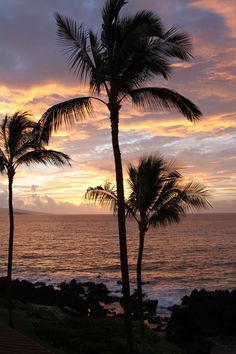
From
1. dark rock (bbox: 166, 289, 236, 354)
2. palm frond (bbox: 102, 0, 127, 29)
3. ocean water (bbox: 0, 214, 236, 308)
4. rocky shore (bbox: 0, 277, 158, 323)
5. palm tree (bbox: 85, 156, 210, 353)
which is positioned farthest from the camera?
ocean water (bbox: 0, 214, 236, 308)

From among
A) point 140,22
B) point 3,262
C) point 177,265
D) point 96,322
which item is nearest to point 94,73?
point 140,22

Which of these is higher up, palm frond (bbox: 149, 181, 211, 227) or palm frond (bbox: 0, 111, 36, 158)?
palm frond (bbox: 0, 111, 36, 158)

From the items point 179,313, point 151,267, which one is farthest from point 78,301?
point 151,267

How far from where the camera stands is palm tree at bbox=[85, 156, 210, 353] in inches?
593

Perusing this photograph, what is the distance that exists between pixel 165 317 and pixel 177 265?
30382mm

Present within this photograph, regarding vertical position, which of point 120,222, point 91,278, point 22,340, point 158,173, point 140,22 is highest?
point 140,22

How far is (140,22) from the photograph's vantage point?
35.5ft

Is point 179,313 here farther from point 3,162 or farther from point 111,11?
point 111,11

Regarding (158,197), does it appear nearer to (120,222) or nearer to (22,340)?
(120,222)

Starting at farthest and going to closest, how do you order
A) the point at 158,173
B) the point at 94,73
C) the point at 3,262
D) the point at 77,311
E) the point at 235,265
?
the point at 3,262
the point at 235,265
the point at 77,311
the point at 158,173
the point at 94,73

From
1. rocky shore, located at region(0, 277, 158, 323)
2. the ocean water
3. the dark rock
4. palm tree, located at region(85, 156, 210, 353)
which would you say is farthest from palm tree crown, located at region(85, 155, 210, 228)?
the ocean water

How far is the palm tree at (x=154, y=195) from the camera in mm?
15070

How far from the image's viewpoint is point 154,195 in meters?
15.4

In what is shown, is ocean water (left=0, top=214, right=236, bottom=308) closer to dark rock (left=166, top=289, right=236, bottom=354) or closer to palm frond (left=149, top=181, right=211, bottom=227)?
dark rock (left=166, top=289, right=236, bottom=354)
